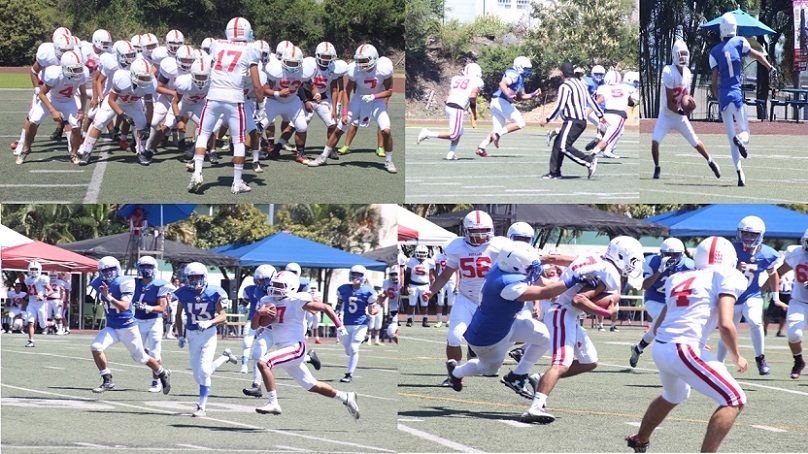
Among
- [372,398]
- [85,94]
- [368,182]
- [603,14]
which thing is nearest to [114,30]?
[85,94]

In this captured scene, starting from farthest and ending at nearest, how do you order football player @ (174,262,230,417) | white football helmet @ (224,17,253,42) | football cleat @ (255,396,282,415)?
white football helmet @ (224,17,253,42) → football player @ (174,262,230,417) → football cleat @ (255,396,282,415)

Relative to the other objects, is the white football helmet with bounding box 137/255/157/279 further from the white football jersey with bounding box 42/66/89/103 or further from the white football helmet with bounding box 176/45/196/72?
the white football jersey with bounding box 42/66/89/103

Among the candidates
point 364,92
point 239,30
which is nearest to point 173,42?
point 364,92

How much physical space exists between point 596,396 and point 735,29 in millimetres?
6228

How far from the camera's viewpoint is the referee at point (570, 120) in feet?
51.7

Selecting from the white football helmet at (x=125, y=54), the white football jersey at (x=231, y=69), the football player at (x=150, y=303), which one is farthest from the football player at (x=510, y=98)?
the football player at (x=150, y=303)

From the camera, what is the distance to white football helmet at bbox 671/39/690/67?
15.0 metres

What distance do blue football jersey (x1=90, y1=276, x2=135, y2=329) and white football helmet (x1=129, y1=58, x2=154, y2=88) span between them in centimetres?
455

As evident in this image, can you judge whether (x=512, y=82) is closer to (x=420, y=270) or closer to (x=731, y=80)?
(x=731, y=80)

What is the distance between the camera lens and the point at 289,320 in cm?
1093

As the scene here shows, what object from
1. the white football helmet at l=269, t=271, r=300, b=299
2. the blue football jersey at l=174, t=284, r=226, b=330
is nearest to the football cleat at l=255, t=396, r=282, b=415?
the white football helmet at l=269, t=271, r=300, b=299

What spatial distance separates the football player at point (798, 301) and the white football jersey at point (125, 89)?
27.6 ft

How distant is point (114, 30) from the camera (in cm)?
2281

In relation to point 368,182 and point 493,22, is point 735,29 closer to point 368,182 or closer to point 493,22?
point 493,22
